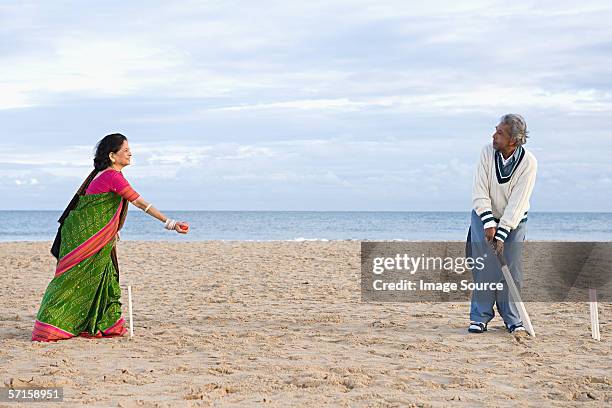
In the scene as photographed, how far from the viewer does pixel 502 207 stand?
6699mm

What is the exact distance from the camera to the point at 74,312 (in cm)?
652

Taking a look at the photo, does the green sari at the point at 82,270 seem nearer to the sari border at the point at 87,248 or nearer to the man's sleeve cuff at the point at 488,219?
the sari border at the point at 87,248

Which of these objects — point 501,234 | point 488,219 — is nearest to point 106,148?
point 488,219

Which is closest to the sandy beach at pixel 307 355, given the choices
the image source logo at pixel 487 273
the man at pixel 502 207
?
the man at pixel 502 207

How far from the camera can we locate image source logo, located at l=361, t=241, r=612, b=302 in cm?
681

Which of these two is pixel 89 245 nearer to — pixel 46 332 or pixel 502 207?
pixel 46 332

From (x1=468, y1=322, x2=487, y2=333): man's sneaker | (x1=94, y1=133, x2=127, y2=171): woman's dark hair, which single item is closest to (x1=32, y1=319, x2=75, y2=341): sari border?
(x1=94, y1=133, x2=127, y2=171): woman's dark hair

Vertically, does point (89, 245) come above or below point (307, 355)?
above

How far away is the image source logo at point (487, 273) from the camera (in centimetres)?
681

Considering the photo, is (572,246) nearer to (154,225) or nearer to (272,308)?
(272,308)

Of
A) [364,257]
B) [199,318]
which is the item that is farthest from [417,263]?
[199,318]

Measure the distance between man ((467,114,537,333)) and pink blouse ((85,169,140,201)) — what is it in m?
2.86

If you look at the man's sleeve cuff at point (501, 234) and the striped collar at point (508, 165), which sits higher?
the striped collar at point (508, 165)

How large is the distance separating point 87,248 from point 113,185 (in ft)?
1.85
